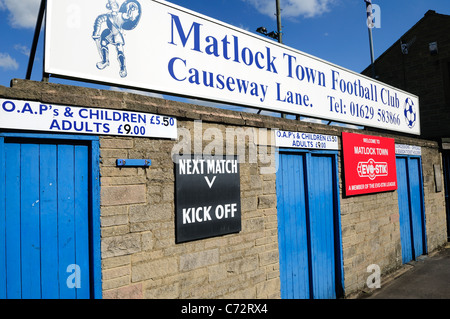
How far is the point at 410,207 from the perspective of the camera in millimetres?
8109

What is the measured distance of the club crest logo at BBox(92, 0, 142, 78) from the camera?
3.28m

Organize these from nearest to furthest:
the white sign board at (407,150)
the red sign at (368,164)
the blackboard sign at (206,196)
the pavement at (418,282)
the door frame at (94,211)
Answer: the door frame at (94,211) < the blackboard sign at (206,196) < the pavement at (418,282) < the red sign at (368,164) < the white sign board at (407,150)

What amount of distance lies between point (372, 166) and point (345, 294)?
263cm

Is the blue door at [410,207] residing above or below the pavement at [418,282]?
above

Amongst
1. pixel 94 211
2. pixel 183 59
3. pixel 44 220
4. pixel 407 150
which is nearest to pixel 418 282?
pixel 407 150

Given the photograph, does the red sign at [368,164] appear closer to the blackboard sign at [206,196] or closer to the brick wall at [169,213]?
the brick wall at [169,213]

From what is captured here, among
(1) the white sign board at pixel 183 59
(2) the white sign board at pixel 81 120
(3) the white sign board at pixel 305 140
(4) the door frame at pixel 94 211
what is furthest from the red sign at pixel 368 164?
(4) the door frame at pixel 94 211

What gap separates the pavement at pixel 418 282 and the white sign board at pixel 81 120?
475 centimetres

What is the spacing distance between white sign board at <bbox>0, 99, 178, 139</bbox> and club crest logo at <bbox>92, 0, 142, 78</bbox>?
1.73 feet

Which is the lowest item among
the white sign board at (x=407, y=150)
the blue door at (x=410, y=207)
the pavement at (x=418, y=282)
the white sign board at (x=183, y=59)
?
the pavement at (x=418, y=282)

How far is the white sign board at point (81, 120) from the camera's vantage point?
2672 mm

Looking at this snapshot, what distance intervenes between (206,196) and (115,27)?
2137mm

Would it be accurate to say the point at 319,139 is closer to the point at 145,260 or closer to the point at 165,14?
the point at 165,14

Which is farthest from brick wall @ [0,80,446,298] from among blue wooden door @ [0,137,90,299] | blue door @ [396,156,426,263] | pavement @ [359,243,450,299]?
blue door @ [396,156,426,263]
